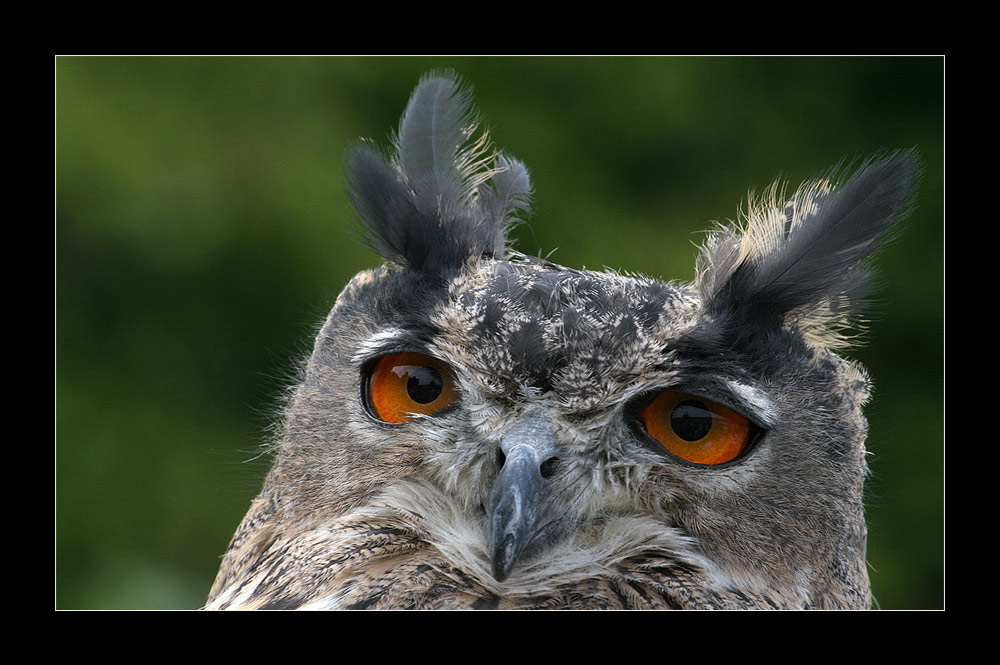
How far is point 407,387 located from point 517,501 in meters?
0.45

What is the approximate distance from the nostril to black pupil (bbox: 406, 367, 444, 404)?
31cm

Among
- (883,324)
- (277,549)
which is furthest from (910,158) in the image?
(883,324)

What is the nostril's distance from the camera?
1824mm

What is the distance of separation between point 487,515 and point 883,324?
3.33 meters

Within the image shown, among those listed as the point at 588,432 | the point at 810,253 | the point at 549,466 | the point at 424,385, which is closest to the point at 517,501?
the point at 549,466

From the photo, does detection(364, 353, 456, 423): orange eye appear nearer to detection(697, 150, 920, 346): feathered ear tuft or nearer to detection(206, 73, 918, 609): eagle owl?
detection(206, 73, 918, 609): eagle owl

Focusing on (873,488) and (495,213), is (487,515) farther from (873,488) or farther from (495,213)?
(873,488)

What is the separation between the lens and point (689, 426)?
6.38 feet

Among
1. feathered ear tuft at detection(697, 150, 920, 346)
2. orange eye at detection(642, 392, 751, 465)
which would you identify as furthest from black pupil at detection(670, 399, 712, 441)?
feathered ear tuft at detection(697, 150, 920, 346)

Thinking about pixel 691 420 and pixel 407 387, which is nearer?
pixel 691 420

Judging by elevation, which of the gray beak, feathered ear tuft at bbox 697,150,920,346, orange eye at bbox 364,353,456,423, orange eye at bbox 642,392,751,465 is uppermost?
feathered ear tuft at bbox 697,150,920,346

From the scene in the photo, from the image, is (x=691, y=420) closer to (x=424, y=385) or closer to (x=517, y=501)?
(x=517, y=501)

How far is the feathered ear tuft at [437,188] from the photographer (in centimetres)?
221

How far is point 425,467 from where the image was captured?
197 centimetres
